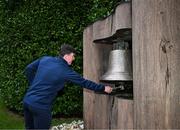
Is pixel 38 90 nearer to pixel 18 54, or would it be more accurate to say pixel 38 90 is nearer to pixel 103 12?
pixel 103 12

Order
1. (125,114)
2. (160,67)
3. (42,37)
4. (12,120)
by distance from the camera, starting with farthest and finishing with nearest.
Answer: (12,120)
(42,37)
(125,114)
(160,67)

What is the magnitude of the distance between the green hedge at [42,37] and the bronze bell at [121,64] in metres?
5.09

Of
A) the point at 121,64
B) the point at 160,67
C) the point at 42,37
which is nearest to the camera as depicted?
the point at 160,67

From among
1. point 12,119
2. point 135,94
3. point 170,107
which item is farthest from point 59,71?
point 12,119

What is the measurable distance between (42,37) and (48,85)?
19.3 feet

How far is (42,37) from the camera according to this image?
38.6ft

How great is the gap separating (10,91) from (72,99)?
5.33 ft

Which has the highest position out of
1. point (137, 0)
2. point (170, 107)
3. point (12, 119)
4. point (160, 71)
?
point (137, 0)

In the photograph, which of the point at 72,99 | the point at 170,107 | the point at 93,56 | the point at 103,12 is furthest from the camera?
the point at 72,99

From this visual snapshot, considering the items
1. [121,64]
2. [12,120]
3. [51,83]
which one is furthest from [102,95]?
[12,120]

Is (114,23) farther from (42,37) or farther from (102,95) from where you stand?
(42,37)

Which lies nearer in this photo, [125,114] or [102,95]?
[125,114]

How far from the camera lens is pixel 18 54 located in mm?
12008

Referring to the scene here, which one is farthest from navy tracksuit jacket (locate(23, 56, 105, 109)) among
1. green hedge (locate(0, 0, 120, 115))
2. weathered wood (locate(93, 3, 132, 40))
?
green hedge (locate(0, 0, 120, 115))
